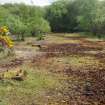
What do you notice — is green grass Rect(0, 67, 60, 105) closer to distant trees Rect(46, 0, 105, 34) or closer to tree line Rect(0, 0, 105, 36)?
tree line Rect(0, 0, 105, 36)

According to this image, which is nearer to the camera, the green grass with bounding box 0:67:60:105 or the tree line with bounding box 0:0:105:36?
the green grass with bounding box 0:67:60:105

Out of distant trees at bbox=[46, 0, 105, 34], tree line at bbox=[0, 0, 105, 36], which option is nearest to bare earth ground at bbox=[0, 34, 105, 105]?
tree line at bbox=[0, 0, 105, 36]

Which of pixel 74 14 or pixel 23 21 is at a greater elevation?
pixel 74 14

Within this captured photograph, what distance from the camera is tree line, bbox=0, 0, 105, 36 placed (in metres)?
48.1

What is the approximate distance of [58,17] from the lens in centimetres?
7512

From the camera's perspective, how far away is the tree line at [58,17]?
1894 inches

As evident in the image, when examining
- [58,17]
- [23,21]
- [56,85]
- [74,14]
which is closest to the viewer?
[56,85]

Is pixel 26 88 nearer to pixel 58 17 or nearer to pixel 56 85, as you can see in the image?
pixel 56 85

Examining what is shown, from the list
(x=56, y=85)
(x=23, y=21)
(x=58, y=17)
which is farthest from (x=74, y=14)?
(x=56, y=85)

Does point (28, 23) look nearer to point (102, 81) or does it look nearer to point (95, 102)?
point (102, 81)

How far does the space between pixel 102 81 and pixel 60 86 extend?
2.38 meters

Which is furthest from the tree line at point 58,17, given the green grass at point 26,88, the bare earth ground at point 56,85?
the green grass at point 26,88

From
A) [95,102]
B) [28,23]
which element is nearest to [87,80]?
[95,102]

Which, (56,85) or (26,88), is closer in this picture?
(26,88)
